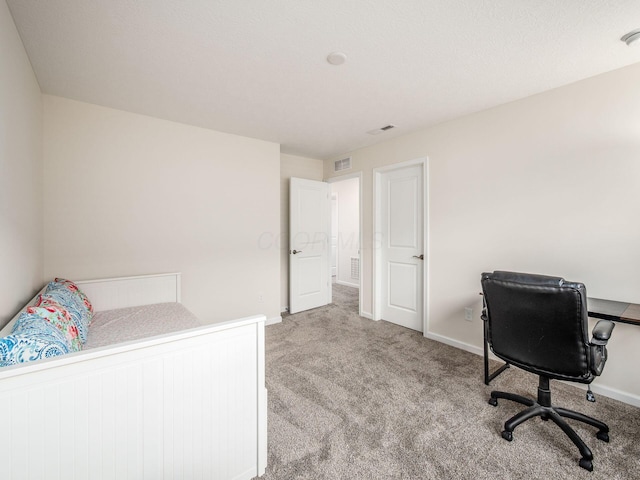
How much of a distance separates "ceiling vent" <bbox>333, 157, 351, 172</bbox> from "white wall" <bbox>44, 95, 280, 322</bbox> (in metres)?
1.05

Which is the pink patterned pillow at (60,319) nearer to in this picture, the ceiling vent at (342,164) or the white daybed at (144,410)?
the white daybed at (144,410)

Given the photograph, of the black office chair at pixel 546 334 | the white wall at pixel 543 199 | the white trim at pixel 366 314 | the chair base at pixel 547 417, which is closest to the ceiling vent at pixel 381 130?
the white wall at pixel 543 199

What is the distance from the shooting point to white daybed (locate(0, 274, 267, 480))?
3.04 ft

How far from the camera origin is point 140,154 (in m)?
2.87

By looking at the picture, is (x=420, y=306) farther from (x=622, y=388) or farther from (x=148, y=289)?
(x=148, y=289)

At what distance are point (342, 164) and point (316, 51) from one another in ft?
8.33

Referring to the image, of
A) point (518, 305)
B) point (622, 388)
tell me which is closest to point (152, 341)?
point (518, 305)

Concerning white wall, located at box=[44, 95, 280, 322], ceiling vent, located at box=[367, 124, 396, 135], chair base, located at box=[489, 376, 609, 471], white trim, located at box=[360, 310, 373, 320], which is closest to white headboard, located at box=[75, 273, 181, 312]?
white wall, located at box=[44, 95, 280, 322]

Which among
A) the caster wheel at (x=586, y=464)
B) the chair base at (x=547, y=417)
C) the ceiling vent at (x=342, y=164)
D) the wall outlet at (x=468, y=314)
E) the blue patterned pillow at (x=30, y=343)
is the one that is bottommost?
the caster wheel at (x=586, y=464)

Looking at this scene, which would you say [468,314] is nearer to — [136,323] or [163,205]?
[136,323]

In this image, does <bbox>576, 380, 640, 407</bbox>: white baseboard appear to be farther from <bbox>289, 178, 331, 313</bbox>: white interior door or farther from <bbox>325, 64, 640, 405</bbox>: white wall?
<bbox>289, 178, 331, 313</bbox>: white interior door

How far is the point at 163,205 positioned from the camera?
300cm

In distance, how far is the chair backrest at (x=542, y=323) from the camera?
150 cm

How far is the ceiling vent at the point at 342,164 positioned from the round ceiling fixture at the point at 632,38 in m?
2.89
